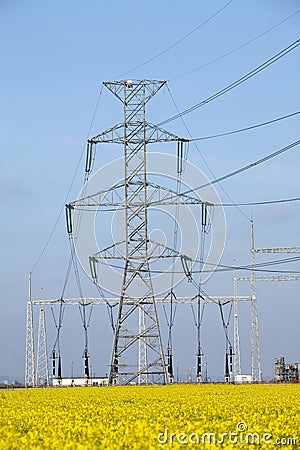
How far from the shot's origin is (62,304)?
79.9 meters

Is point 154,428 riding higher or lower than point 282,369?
lower

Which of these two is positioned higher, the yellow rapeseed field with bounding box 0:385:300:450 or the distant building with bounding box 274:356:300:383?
the distant building with bounding box 274:356:300:383

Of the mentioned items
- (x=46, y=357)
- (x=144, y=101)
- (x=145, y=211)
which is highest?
(x=144, y=101)

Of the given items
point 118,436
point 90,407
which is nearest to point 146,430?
point 118,436

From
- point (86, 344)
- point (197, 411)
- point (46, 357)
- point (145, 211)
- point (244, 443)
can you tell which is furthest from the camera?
point (46, 357)

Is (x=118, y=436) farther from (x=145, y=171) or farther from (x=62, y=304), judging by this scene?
(x=62, y=304)

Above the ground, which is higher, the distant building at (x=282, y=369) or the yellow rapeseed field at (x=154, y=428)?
the distant building at (x=282, y=369)

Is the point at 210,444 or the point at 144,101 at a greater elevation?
the point at 144,101

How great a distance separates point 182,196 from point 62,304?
111 feet

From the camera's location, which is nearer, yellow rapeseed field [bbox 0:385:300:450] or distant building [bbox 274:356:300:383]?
yellow rapeseed field [bbox 0:385:300:450]

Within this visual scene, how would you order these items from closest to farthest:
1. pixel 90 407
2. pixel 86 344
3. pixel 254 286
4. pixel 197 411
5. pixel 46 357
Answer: pixel 197 411, pixel 90 407, pixel 86 344, pixel 254 286, pixel 46 357

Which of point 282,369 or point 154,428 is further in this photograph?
point 282,369

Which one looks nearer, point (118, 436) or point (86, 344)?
point (118, 436)

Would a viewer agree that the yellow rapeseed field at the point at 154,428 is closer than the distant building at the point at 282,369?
Yes
